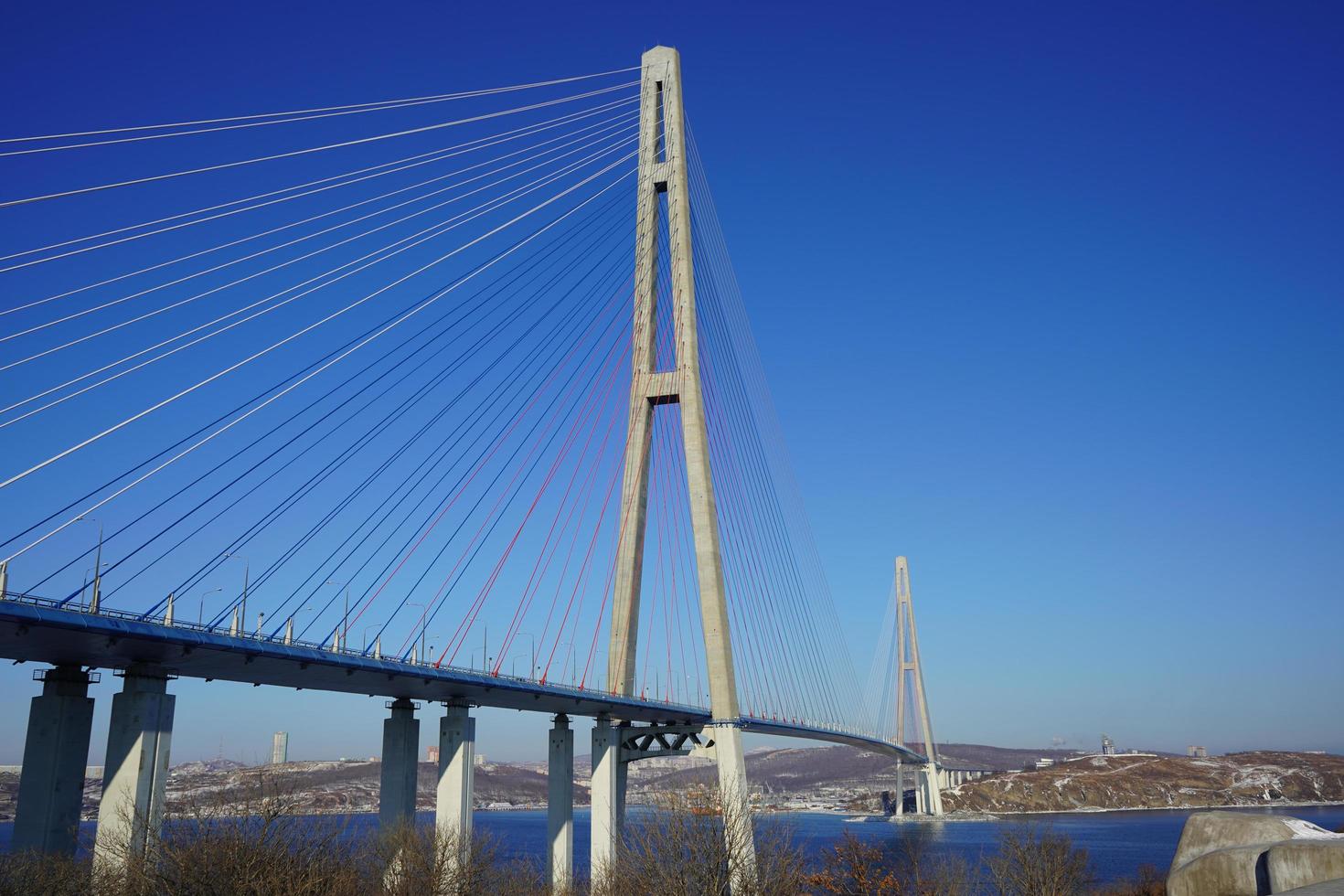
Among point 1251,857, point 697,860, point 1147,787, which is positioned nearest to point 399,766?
point 697,860

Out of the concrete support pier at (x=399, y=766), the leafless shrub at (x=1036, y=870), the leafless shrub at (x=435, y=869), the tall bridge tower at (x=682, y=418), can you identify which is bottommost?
the leafless shrub at (x=1036, y=870)

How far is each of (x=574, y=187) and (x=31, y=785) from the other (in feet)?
83.8

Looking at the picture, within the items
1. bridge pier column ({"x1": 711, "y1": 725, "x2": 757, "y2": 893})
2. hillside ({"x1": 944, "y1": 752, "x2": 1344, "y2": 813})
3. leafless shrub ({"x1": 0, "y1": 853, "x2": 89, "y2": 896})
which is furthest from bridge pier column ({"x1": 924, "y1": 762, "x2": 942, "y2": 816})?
leafless shrub ({"x1": 0, "y1": 853, "x2": 89, "y2": 896})

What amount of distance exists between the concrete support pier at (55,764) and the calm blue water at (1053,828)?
2250 centimetres

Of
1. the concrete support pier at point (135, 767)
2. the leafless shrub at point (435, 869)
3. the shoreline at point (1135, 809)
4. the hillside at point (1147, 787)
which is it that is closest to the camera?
the concrete support pier at point (135, 767)

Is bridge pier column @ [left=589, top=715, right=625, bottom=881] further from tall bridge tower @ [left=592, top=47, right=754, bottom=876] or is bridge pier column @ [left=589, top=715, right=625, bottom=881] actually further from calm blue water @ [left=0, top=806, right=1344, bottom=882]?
calm blue water @ [left=0, top=806, right=1344, bottom=882]

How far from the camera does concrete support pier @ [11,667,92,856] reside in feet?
90.5

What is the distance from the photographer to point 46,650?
27438 mm

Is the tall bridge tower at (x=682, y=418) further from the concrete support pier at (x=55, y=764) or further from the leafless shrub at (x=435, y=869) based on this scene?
the concrete support pier at (x=55, y=764)

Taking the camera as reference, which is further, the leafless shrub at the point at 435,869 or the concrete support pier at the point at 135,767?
the leafless shrub at the point at 435,869

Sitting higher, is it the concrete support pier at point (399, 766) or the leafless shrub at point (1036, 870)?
the concrete support pier at point (399, 766)

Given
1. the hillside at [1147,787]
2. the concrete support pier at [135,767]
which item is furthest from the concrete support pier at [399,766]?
the hillside at [1147,787]

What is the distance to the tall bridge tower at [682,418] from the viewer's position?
41562 mm

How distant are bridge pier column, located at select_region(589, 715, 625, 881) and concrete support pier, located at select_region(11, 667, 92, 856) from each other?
2139 centimetres
